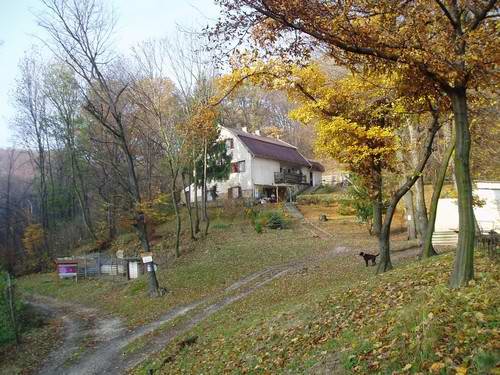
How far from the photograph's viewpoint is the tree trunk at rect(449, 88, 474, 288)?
6816 millimetres

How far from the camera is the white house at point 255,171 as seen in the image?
4256 centimetres

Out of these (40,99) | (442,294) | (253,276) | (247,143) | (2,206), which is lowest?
(253,276)

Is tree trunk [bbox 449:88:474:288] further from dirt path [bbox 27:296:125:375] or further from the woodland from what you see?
dirt path [bbox 27:296:125:375]

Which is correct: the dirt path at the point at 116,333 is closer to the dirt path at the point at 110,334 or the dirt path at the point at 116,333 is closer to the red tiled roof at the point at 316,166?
the dirt path at the point at 110,334

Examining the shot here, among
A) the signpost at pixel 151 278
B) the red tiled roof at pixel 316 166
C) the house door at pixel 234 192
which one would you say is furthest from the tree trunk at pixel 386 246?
the red tiled roof at pixel 316 166

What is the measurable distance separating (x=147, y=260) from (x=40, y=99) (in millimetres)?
26223

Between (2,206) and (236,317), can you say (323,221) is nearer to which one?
(236,317)

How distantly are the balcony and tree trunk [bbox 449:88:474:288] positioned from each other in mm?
38522

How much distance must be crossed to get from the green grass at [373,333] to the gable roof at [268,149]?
103 feet

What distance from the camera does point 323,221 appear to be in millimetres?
34562

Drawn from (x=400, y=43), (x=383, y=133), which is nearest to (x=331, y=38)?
(x=400, y=43)

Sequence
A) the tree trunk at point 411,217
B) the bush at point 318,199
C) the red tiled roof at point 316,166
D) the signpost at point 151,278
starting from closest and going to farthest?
the signpost at point 151,278 < the tree trunk at point 411,217 < the bush at point 318,199 < the red tiled roof at point 316,166

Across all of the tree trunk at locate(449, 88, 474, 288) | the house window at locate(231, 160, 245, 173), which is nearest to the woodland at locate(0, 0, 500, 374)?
the tree trunk at locate(449, 88, 474, 288)

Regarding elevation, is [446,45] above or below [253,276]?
above
